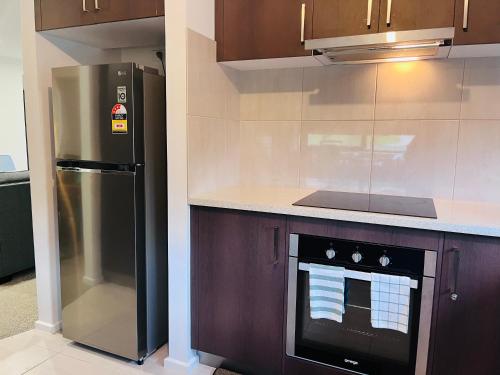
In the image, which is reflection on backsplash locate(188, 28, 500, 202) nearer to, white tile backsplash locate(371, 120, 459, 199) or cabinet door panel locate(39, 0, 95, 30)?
white tile backsplash locate(371, 120, 459, 199)

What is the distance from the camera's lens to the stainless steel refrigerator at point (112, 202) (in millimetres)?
1930

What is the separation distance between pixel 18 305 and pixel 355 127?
2.63 metres

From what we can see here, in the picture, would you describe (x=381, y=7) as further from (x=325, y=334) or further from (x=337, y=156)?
(x=325, y=334)

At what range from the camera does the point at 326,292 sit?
5.59 ft

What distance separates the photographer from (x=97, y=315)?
2.14m

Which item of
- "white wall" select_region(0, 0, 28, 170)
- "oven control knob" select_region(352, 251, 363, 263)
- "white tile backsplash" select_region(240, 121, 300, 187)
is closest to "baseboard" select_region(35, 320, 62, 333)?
"white tile backsplash" select_region(240, 121, 300, 187)

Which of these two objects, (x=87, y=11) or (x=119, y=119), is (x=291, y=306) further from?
(x=87, y=11)

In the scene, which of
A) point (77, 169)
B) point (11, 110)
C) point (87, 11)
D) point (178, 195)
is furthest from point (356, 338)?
point (11, 110)

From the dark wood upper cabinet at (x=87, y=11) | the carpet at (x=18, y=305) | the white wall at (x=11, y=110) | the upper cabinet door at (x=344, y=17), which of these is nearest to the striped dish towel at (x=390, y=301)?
the upper cabinet door at (x=344, y=17)

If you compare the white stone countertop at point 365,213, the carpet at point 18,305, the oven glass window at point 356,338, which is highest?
the white stone countertop at point 365,213

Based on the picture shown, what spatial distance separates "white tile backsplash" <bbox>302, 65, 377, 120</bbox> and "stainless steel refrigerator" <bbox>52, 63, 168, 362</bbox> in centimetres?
86

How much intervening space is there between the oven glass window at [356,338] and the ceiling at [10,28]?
3630mm

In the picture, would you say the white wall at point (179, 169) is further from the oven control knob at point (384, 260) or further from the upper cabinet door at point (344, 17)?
the oven control knob at point (384, 260)

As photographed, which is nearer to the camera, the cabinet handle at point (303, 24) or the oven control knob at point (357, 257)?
the oven control knob at point (357, 257)
